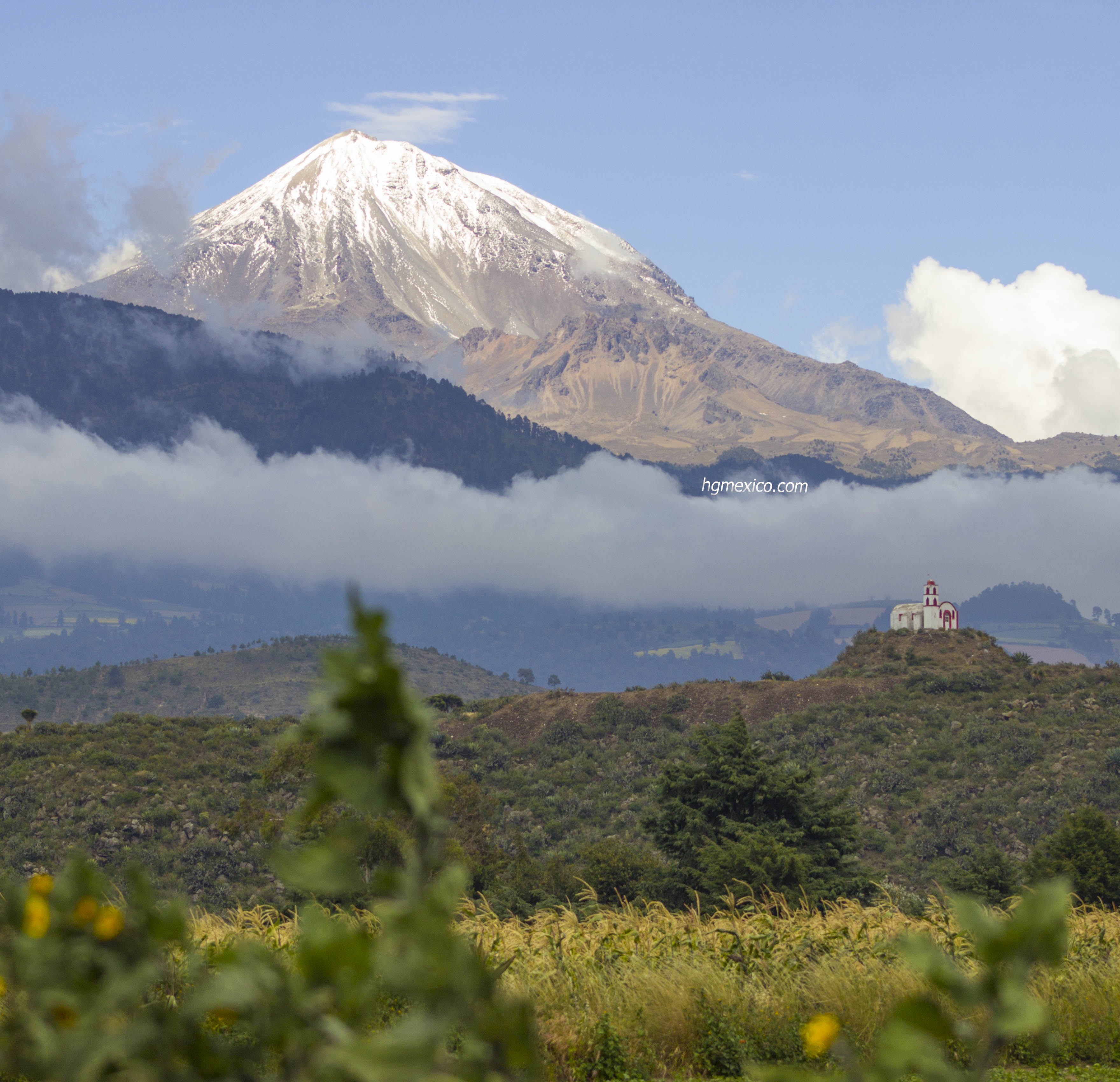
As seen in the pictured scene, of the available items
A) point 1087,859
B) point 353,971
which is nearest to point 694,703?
point 1087,859

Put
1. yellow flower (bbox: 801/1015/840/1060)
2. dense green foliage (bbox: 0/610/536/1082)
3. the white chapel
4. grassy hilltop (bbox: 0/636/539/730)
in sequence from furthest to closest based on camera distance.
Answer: grassy hilltop (bbox: 0/636/539/730)
the white chapel
yellow flower (bbox: 801/1015/840/1060)
dense green foliage (bbox: 0/610/536/1082)

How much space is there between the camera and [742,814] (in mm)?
22375

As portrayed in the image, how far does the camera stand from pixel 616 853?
26.6 metres

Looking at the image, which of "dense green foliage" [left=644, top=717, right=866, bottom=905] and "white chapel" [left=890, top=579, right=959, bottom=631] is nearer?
"dense green foliage" [left=644, top=717, right=866, bottom=905]

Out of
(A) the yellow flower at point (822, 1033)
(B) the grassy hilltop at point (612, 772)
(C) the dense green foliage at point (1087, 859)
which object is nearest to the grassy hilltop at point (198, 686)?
(B) the grassy hilltop at point (612, 772)

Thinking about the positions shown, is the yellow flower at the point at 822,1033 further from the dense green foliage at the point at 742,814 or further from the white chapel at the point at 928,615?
the white chapel at the point at 928,615

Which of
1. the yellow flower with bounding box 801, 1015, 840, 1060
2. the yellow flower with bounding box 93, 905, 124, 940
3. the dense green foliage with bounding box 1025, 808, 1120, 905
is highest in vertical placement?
the yellow flower with bounding box 93, 905, 124, 940

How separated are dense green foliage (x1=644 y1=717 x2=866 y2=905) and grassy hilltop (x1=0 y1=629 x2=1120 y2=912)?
1.21 m

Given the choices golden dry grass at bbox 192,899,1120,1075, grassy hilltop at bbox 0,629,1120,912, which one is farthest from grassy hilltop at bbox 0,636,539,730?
golden dry grass at bbox 192,899,1120,1075

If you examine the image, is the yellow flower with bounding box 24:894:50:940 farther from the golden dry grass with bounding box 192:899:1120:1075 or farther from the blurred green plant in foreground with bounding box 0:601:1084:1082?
the golden dry grass with bounding box 192:899:1120:1075

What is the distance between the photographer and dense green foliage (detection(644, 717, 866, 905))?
20578 millimetres

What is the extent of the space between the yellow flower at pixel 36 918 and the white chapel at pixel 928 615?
79554 millimetres

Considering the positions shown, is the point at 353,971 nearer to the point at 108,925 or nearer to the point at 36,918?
the point at 108,925

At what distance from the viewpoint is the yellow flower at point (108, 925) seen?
76.3 inches
